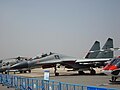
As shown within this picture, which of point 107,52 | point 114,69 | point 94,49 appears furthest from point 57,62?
point 114,69

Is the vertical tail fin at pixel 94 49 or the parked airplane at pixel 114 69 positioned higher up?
the vertical tail fin at pixel 94 49

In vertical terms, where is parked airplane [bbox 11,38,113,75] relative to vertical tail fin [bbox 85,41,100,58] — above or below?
below

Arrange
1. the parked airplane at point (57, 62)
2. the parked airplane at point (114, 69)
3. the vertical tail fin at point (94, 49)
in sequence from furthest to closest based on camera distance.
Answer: the vertical tail fin at point (94, 49) < the parked airplane at point (57, 62) < the parked airplane at point (114, 69)

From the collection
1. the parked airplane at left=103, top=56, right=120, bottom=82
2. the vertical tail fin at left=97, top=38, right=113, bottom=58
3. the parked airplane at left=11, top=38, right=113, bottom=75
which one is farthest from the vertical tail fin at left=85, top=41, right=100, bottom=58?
the parked airplane at left=103, top=56, right=120, bottom=82

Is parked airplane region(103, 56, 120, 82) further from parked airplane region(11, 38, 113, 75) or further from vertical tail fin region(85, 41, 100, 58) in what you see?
vertical tail fin region(85, 41, 100, 58)

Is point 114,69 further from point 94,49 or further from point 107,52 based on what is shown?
point 94,49

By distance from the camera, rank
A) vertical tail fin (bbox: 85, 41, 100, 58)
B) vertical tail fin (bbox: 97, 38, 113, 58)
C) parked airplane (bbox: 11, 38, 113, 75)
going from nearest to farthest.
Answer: parked airplane (bbox: 11, 38, 113, 75), vertical tail fin (bbox: 97, 38, 113, 58), vertical tail fin (bbox: 85, 41, 100, 58)

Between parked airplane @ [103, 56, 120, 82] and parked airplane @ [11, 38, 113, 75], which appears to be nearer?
parked airplane @ [103, 56, 120, 82]

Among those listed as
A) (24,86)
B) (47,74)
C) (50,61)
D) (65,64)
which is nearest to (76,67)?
(65,64)

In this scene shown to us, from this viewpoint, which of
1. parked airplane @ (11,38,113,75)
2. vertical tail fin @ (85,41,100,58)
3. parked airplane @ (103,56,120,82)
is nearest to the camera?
parked airplane @ (103,56,120,82)

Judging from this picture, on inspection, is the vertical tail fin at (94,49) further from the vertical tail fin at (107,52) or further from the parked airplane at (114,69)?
the parked airplane at (114,69)

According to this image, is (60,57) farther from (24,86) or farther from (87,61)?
(24,86)

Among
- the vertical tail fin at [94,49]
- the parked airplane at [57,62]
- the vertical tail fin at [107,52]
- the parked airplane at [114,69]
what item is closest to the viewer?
the parked airplane at [114,69]

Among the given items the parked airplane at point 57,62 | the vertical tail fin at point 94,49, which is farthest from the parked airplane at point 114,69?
the vertical tail fin at point 94,49
